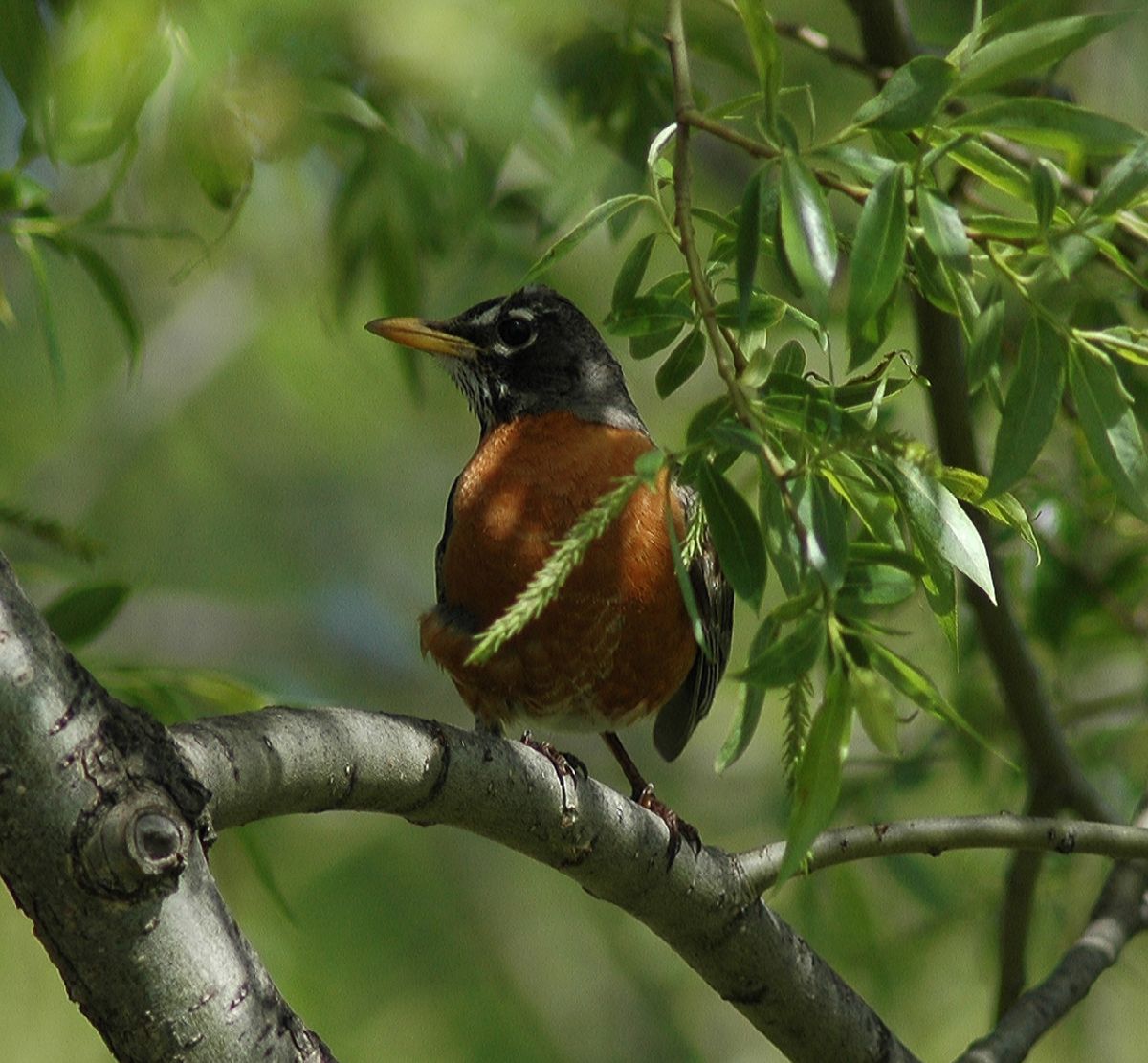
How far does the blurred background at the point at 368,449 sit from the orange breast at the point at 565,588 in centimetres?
45

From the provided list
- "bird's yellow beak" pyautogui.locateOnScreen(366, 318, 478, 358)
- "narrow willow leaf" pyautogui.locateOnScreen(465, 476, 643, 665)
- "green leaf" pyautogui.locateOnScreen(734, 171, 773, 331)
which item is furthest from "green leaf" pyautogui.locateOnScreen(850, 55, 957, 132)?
"bird's yellow beak" pyautogui.locateOnScreen(366, 318, 478, 358)

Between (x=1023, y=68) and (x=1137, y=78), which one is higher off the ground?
(x=1023, y=68)

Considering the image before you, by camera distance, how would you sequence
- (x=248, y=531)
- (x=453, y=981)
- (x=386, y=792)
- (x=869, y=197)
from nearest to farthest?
(x=869, y=197), (x=386, y=792), (x=453, y=981), (x=248, y=531)

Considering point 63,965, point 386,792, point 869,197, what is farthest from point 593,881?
point 869,197

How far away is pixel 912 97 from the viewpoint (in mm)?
1774

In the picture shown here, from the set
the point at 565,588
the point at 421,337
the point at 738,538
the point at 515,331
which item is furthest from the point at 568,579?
the point at 738,538

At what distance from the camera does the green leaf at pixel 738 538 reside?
1789 millimetres

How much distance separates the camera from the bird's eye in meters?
4.36

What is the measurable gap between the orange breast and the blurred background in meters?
0.45

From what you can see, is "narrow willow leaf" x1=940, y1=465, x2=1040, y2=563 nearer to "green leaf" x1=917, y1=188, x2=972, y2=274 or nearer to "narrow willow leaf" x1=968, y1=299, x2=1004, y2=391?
"narrow willow leaf" x1=968, y1=299, x2=1004, y2=391

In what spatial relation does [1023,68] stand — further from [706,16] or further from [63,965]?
[706,16]

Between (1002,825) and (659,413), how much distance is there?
15.5 feet

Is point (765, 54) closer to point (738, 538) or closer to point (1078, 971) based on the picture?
point (738, 538)

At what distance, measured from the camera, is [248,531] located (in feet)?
27.8
